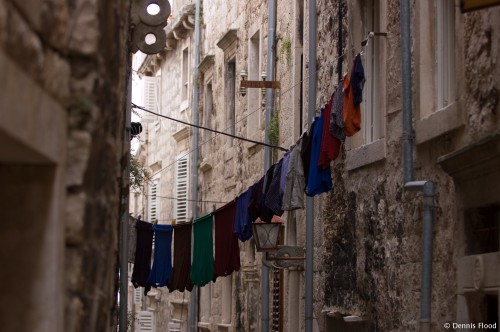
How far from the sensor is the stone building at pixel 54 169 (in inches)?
152

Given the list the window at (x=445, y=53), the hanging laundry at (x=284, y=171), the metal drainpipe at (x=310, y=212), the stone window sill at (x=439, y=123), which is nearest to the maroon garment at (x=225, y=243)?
the metal drainpipe at (x=310, y=212)

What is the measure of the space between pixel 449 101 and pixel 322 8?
15.5 feet

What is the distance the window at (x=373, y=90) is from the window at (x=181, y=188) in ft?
42.9

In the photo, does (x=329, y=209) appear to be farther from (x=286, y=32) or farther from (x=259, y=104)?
(x=259, y=104)

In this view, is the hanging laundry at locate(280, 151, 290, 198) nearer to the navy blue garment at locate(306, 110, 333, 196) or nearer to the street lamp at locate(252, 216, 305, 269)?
the navy blue garment at locate(306, 110, 333, 196)

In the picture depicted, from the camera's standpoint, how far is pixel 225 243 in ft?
50.6

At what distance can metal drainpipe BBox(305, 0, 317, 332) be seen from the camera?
1298 cm

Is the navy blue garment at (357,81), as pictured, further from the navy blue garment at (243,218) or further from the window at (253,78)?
the window at (253,78)

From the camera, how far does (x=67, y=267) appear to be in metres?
4.29

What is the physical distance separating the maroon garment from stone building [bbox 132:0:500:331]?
75 centimetres

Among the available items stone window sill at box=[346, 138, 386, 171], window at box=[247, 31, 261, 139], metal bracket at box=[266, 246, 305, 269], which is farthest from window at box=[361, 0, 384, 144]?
window at box=[247, 31, 261, 139]

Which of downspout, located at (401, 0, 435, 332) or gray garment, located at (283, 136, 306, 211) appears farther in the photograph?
gray garment, located at (283, 136, 306, 211)

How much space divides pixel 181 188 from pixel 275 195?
13217 mm

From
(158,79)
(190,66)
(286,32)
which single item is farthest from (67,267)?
(158,79)
